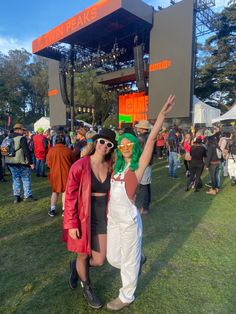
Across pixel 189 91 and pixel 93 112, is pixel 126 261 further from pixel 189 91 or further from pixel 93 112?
pixel 93 112

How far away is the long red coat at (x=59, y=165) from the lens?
16.6 feet

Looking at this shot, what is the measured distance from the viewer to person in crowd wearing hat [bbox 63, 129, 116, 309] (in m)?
2.38

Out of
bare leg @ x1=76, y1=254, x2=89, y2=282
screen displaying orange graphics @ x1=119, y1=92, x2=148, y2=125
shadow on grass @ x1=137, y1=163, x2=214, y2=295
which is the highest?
screen displaying orange graphics @ x1=119, y1=92, x2=148, y2=125

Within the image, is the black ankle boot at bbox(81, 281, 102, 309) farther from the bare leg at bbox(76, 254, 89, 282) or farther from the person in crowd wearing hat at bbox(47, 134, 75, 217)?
the person in crowd wearing hat at bbox(47, 134, 75, 217)

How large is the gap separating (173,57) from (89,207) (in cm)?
1605

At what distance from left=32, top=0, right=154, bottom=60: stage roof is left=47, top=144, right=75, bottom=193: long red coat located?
14.5 m

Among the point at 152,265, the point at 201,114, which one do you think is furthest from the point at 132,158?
the point at 201,114

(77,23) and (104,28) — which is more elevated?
(77,23)

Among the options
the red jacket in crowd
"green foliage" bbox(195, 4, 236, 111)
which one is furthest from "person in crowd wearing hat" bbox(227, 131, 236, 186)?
"green foliage" bbox(195, 4, 236, 111)

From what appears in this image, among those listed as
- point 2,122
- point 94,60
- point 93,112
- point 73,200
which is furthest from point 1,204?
point 2,122

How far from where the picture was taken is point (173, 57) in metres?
16.6

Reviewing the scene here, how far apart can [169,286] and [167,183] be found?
5.50 meters

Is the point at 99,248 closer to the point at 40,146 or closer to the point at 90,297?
the point at 90,297

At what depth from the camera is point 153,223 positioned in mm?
4961
